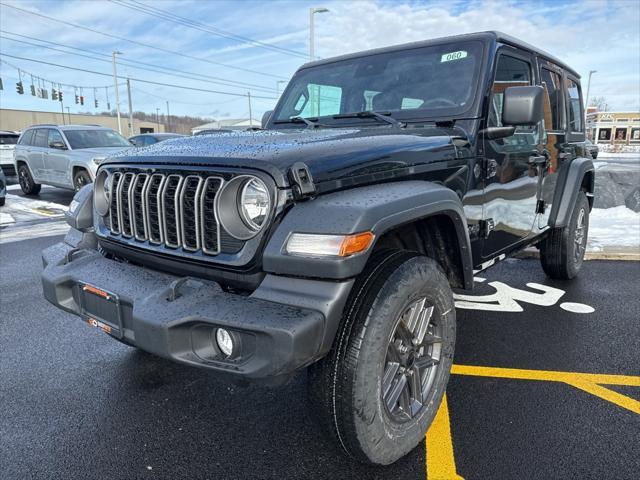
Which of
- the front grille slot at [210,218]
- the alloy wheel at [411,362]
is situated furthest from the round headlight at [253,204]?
the alloy wheel at [411,362]

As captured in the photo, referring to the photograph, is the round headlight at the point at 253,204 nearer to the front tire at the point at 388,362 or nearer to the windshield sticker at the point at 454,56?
the front tire at the point at 388,362

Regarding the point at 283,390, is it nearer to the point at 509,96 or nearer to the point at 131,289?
the point at 131,289

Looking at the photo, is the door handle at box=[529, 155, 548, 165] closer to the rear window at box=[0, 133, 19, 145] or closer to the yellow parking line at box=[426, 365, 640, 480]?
the yellow parking line at box=[426, 365, 640, 480]

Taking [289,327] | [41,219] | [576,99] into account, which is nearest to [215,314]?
[289,327]

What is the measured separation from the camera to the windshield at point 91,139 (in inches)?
417

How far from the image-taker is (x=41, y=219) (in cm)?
894

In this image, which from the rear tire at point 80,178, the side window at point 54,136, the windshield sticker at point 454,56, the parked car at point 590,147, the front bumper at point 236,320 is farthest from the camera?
the side window at point 54,136

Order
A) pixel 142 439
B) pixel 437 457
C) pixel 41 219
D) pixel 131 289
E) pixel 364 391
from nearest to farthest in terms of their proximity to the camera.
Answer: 1. pixel 364 391
2. pixel 131 289
3. pixel 437 457
4. pixel 142 439
5. pixel 41 219

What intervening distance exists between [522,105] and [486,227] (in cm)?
76

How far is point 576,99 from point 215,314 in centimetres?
455

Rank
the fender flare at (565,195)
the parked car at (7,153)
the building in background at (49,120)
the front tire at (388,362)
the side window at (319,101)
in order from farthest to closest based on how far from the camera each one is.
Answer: the building in background at (49,120), the parked car at (7,153), the fender flare at (565,195), the side window at (319,101), the front tire at (388,362)

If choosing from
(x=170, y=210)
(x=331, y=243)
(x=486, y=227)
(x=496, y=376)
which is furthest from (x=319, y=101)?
(x=496, y=376)

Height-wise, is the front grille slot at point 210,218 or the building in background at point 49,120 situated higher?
the building in background at point 49,120

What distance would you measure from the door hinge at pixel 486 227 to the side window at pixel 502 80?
597mm
